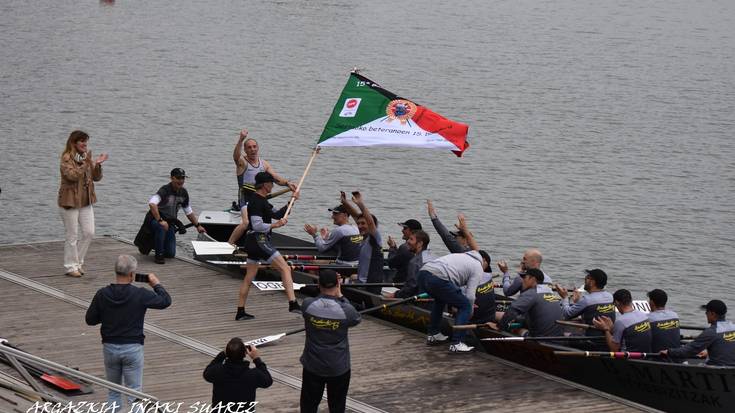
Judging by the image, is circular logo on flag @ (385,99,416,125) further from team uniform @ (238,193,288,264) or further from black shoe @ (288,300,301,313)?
black shoe @ (288,300,301,313)

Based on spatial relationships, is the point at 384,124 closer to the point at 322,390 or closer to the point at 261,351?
the point at 261,351

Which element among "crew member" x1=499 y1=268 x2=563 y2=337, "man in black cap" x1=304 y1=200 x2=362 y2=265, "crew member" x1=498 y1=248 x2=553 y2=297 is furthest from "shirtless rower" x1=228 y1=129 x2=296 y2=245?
"crew member" x1=499 y1=268 x2=563 y2=337

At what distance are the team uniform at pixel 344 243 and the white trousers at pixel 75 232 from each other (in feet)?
12.3

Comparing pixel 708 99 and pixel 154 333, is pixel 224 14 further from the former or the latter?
pixel 154 333

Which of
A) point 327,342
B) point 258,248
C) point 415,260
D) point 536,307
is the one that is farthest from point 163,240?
point 327,342

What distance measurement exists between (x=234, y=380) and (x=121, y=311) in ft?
5.17

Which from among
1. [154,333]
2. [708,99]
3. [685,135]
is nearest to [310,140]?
[685,135]

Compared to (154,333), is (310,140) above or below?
above

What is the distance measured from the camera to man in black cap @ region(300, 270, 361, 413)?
503 inches

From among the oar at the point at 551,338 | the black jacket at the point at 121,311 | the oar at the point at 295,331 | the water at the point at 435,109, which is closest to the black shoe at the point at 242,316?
the oar at the point at 295,331

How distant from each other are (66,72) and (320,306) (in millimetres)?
41689

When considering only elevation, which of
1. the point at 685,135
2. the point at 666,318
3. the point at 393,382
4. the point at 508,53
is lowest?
the point at 393,382

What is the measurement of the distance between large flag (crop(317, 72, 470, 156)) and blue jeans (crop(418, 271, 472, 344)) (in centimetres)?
423

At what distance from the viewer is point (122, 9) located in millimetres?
72875
